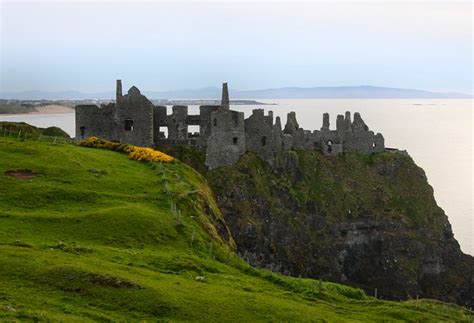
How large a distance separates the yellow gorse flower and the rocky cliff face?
14.5 m

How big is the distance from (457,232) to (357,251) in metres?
32.7

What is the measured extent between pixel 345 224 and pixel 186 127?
21918 mm

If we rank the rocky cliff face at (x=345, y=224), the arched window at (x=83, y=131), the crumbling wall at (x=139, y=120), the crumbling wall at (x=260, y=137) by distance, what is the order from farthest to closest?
1. the crumbling wall at (x=260, y=137)
2. the arched window at (x=83, y=131)
3. the crumbling wall at (x=139, y=120)
4. the rocky cliff face at (x=345, y=224)

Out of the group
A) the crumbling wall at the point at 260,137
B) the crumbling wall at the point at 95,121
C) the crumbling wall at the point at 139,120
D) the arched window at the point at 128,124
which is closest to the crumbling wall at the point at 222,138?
the crumbling wall at the point at 260,137

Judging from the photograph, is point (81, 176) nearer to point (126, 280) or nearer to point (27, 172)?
point (27, 172)

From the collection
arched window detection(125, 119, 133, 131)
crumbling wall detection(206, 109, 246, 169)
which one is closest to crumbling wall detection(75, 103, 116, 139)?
arched window detection(125, 119, 133, 131)

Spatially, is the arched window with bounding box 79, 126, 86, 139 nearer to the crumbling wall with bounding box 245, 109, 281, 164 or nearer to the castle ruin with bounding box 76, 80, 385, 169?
the castle ruin with bounding box 76, 80, 385, 169

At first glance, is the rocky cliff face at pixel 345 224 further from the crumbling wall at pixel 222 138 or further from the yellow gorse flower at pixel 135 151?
the yellow gorse flower at pixel 135 151

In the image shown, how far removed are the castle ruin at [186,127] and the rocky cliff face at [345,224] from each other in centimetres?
185

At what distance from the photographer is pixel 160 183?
45125mm

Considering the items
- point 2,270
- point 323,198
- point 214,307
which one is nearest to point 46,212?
point 2,270

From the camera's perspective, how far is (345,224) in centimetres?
7581

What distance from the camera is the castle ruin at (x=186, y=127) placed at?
72000mm

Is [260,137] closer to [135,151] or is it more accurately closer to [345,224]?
[345,224]
